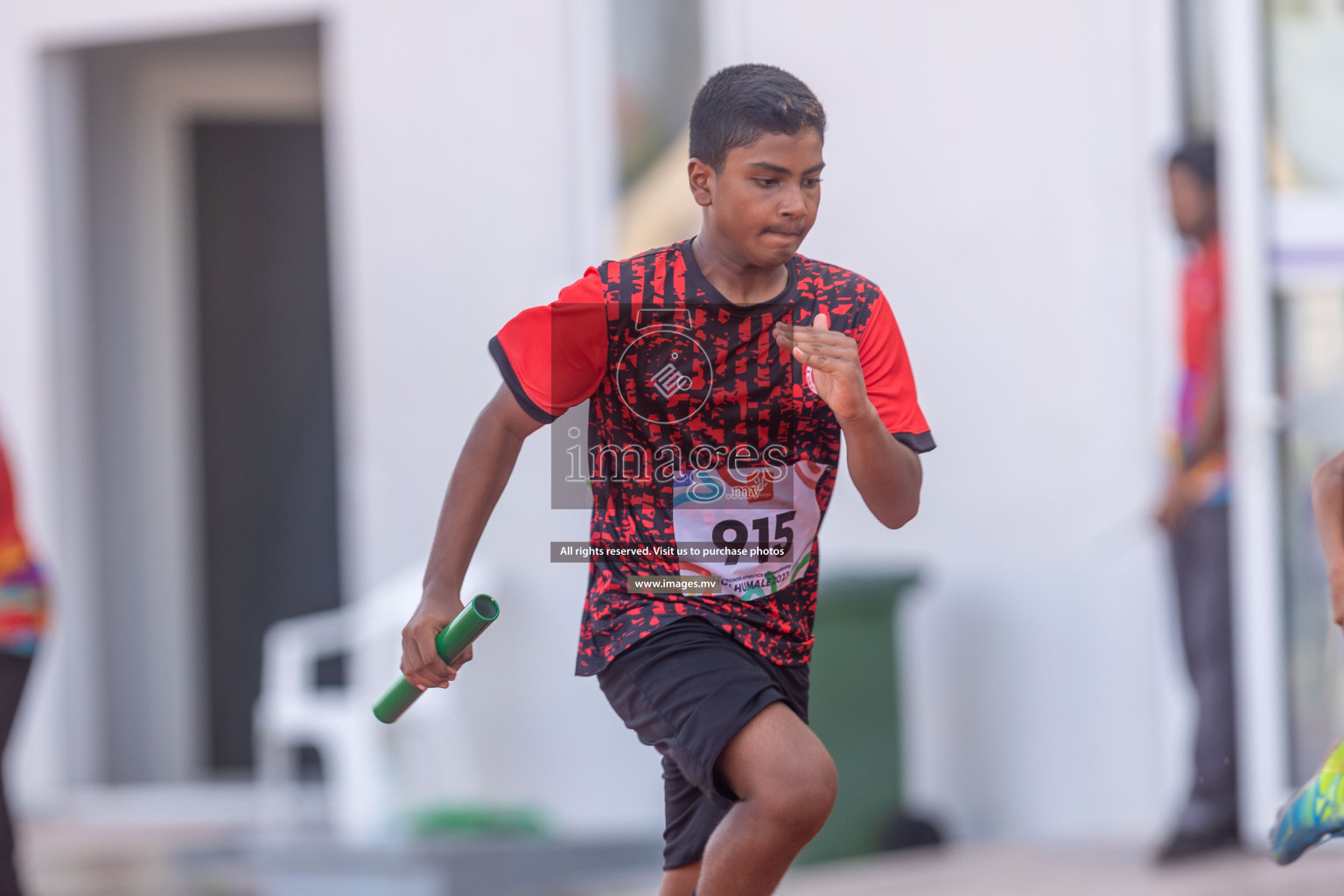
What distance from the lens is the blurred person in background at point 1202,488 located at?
504 centimetres

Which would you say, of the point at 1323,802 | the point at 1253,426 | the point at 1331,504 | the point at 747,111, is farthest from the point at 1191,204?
the point at 747,111

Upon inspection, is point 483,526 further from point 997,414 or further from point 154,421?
point 154,421

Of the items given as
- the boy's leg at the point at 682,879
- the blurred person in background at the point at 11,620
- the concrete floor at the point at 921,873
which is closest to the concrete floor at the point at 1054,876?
the concrete floor at the point at 921,873

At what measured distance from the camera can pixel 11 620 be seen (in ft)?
11.4

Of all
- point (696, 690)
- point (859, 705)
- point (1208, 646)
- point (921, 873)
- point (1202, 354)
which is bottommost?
point (921, 873)

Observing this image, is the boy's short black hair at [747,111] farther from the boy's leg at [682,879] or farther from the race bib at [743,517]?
the boy's leg at [682,879]

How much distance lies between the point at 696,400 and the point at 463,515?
292 millimetres

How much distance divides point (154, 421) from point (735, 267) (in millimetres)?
6816

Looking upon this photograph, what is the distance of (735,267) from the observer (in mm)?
1634

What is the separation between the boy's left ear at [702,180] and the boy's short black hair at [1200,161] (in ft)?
12.4

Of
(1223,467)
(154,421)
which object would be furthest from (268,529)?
(1223,467)

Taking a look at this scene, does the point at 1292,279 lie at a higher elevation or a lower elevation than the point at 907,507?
higher

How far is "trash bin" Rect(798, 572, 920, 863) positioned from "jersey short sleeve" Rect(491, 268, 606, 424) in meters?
3.79

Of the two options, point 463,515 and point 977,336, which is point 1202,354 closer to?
point 977,336
